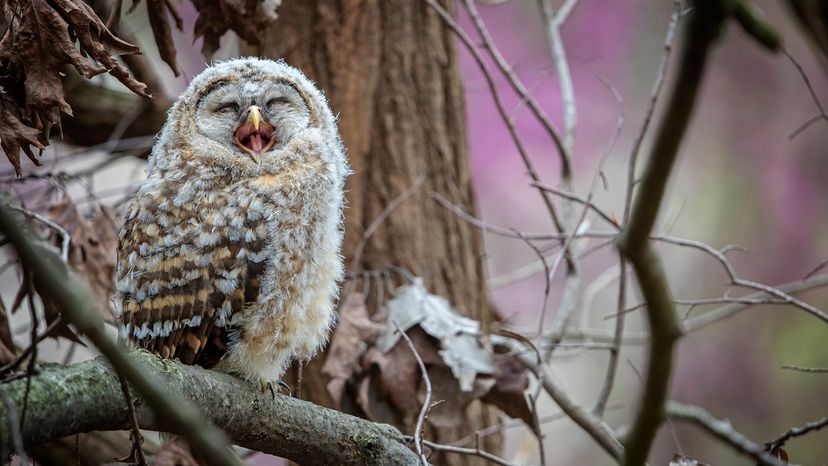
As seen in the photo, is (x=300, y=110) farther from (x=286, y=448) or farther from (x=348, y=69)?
(x=286, y=448)

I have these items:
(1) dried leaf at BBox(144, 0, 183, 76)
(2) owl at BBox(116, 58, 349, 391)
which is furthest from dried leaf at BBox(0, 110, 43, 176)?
(1) dried leaf at BBox(144, 0, 183, 76)

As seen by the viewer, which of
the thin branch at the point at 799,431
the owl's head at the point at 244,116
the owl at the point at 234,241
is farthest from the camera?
the owl's head at the point at 244,116

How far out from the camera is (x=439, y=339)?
333 cm

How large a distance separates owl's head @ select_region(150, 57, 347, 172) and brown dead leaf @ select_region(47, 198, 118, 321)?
1.20 feet

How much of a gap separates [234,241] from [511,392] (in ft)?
4.08

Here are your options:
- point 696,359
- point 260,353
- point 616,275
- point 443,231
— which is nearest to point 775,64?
point 696,359

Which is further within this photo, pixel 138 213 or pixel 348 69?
pixel 348 69

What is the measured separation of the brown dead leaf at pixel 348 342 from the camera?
3.33 meters

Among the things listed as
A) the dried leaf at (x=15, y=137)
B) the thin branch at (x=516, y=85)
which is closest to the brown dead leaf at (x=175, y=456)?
the dried leaf at (x=15, y=137)

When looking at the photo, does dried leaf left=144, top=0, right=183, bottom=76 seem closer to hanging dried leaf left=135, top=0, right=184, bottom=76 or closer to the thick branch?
hanging dried leaf left=135, top=0, right=184, bottom=76

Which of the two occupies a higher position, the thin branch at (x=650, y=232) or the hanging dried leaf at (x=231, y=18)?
the hanging dried leaf at (x=231, y=18)

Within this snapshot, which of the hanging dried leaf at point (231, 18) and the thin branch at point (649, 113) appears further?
the thin branch at point (649, 113)

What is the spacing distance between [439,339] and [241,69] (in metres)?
1.20

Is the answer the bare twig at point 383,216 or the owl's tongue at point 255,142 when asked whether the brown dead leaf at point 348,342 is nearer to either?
the bare twig at point 383,216
